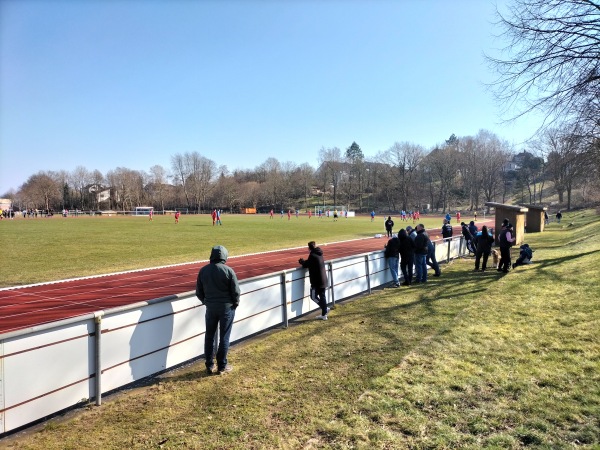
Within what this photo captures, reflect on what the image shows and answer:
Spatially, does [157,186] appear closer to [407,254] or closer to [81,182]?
[81,182]

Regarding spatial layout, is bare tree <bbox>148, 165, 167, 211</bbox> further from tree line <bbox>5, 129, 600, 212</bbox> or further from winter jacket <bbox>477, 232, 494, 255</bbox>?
winter jacket <bbox>477, 232, 494, 255</bbox>

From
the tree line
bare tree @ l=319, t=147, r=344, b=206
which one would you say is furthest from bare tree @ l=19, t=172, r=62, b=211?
bare tree @ l=319, t=147, r=344, b=206

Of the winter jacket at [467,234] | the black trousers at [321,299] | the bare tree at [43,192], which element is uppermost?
the bare tree at [43,192]

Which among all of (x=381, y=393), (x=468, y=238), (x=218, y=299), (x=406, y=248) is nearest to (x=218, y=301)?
(x=218, y=299)

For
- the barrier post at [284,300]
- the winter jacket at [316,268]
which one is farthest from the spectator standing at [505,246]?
the barrier post at [284,300]

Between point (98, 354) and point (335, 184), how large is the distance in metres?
123

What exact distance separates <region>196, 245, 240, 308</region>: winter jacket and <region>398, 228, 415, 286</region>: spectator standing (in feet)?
25.9

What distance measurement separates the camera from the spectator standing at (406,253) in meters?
12.5

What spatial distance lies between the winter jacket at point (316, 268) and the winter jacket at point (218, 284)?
3098 mm

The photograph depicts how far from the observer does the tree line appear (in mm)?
103062

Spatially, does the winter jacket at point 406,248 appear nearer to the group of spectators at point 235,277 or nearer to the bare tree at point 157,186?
the group of spectators at point 235,277

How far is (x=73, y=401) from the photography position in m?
4.61

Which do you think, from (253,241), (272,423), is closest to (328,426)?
(272,423)

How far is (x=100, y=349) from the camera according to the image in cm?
481
